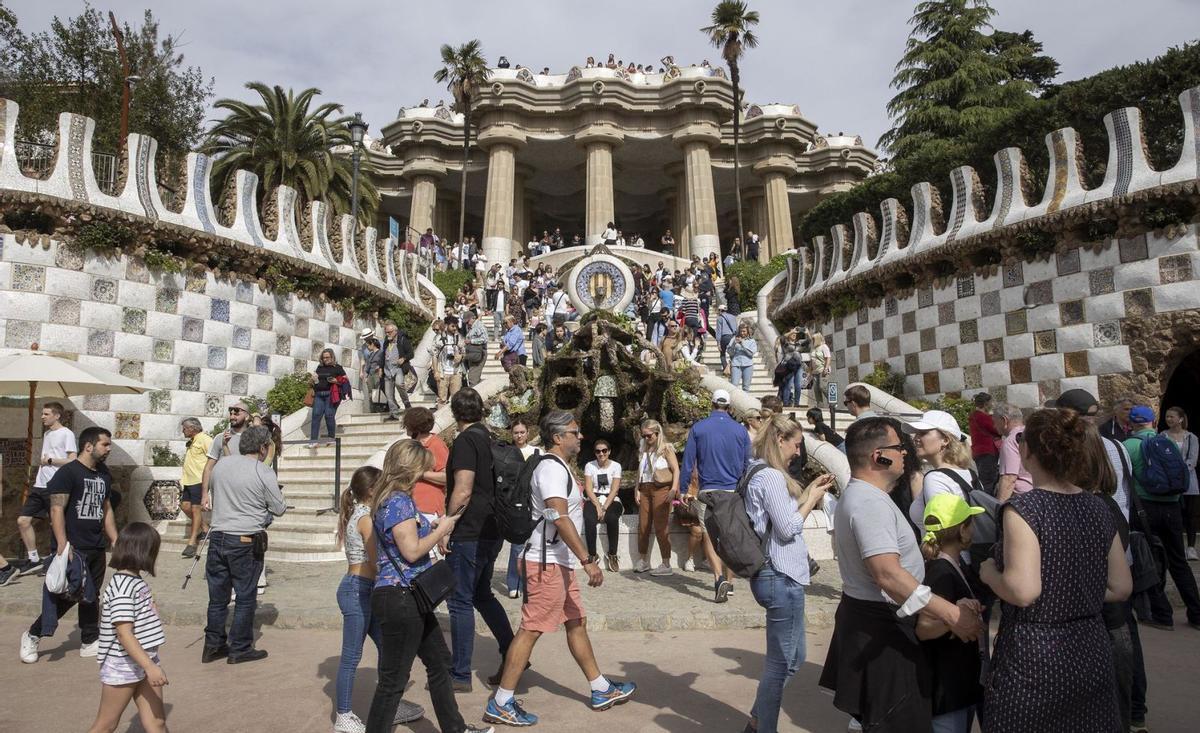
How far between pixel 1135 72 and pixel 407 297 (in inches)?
739

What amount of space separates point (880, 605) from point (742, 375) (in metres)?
11.9

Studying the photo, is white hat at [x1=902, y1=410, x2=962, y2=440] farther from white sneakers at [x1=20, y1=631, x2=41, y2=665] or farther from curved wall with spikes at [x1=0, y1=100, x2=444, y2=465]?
curved wall with spikes at [x1=0, y1=100, x2=444, y2=465]

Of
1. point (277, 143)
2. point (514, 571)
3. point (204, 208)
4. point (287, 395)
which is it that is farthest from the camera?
point (277, 143)

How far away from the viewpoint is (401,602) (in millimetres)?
3785

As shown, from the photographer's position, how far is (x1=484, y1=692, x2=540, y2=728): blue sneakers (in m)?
4.29

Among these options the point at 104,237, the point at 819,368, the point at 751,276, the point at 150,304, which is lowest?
the point at 819,368

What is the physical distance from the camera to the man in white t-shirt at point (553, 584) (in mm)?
4336

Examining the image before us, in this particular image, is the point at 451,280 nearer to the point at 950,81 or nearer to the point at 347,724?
the point at 950,81

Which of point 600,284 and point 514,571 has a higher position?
point 600,284

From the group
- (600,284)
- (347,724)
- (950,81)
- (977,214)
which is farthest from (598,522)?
(950,81)

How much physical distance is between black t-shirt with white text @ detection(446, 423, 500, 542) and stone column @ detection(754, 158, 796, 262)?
117 feet

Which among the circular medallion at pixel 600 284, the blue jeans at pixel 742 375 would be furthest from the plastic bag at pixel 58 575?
the circular medallion at pixel 600 284

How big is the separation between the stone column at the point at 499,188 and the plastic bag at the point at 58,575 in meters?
30.7

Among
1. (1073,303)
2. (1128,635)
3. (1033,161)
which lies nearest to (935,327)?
(1073,303)
